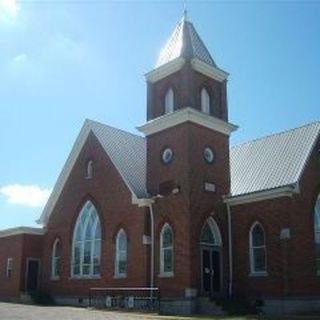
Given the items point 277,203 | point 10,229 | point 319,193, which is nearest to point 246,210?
point 277,203

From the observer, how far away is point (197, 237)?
96.2 feet

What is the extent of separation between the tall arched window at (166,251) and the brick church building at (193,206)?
0.05 meters

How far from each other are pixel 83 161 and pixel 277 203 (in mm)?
13767

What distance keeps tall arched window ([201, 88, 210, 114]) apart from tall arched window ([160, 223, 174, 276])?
6953 mm

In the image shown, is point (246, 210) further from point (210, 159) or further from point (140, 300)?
point (140, 300)

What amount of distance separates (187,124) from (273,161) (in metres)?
5.65

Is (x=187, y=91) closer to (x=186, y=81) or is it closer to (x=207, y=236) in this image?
(x=186, y=81)

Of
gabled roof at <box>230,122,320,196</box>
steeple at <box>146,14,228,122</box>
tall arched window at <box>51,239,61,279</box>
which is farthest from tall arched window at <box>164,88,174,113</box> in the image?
tall arched window at <box>51,239,61,279</box>

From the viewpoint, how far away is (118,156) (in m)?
34.8

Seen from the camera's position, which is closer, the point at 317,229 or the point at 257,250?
the point at 257,250

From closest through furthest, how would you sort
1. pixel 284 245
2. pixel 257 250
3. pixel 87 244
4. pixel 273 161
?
pixel 284 245 → pixel 257 250 → pixel 273 161 → pixel 87 244

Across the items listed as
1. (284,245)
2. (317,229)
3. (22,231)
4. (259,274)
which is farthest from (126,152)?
(317,229)

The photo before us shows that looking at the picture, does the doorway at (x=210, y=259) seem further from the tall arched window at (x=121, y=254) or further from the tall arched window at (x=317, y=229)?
the tall arched window at (x=317, y=229)

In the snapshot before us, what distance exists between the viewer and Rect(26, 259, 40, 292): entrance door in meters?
38.5
